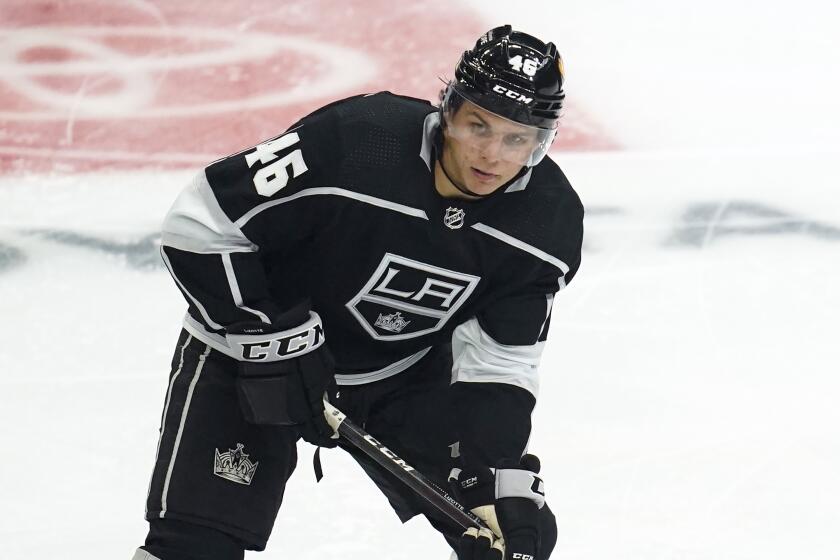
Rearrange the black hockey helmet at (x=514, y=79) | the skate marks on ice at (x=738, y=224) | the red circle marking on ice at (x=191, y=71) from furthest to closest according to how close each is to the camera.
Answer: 1. the red circle marking on ice at (x=191, y=71)
2. the skate marks on ice at (x=738, y=224)
3. the black hockey helmet at (x=514, y=79)

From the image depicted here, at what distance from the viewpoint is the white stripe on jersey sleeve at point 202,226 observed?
235 centimetres

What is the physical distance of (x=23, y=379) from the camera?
3.41 meters

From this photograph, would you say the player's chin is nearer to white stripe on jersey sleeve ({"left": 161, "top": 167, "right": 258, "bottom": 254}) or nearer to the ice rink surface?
white stripe on jersey sleeve ({"left": 161, "top": 167, "right": 258, "bottom": 254})

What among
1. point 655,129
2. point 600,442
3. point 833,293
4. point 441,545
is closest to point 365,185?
point 441,545

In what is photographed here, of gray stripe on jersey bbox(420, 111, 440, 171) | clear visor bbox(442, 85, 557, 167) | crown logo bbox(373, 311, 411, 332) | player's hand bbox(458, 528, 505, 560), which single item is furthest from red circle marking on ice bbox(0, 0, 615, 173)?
player's hand bbox(458, 528, 505, 560)

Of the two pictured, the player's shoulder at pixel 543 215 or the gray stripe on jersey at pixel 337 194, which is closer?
the gray stripe on jersey at pixel 337 194

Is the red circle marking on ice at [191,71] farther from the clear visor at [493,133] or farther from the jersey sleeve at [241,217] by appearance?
the clear visor at [493,133]

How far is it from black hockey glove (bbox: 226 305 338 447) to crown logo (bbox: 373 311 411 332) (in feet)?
0.61

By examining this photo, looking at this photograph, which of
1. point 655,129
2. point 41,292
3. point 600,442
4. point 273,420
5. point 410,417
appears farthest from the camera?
point 655,129

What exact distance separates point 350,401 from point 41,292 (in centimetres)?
142

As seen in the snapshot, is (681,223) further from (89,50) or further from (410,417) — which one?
(89,50)

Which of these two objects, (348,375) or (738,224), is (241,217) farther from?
(738,224)

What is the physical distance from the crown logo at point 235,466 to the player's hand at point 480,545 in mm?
409

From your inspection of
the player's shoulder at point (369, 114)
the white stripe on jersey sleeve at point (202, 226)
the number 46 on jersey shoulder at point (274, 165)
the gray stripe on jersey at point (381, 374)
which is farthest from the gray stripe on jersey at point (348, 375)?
the player's shoulder at point (369, 114)
